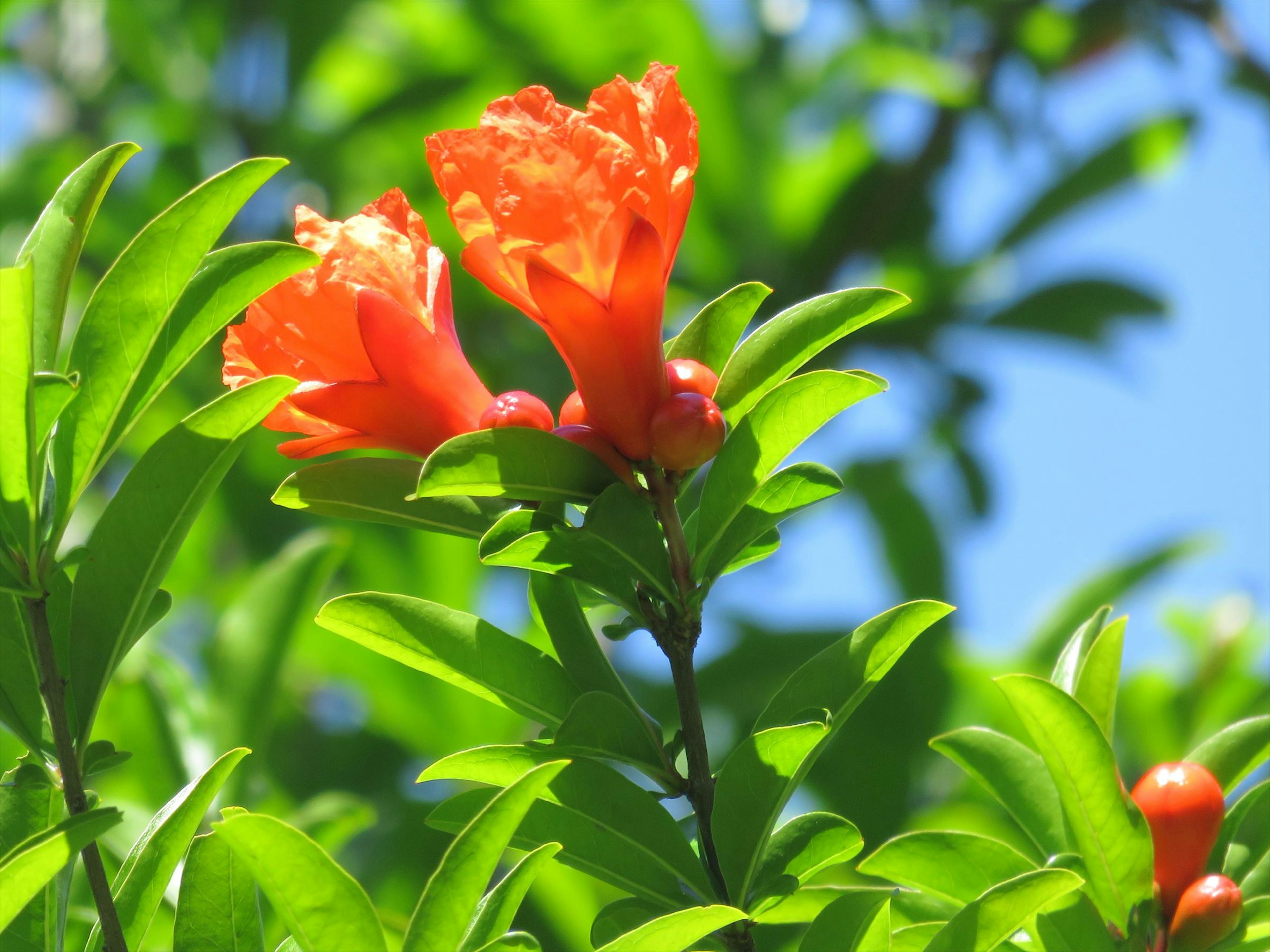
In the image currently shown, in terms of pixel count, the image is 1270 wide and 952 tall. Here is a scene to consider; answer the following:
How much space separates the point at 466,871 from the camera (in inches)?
31.8

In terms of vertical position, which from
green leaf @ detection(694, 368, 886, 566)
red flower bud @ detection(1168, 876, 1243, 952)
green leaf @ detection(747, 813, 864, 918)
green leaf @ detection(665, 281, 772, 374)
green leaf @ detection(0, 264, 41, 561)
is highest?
green leaf @ detection(0, 264, 41, 561)

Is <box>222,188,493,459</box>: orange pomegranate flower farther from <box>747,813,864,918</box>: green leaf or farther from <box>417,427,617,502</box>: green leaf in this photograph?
<box>747,813,864,918</box>: green leaf

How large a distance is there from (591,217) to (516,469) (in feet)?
0.61

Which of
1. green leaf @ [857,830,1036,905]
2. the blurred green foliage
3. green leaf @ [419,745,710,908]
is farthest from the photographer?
the blurred green foliage

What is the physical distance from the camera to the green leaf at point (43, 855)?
73cm

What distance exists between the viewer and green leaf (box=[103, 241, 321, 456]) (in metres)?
0.90

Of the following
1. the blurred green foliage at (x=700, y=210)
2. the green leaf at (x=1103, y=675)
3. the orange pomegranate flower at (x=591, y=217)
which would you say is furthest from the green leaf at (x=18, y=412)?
the blurred green foliage at (x=700, y=210)

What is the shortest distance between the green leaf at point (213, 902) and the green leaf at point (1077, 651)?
2.25ft

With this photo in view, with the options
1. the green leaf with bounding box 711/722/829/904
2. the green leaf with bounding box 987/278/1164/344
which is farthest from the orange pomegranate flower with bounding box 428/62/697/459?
the green leaf with bounding box 987/278/1164/344

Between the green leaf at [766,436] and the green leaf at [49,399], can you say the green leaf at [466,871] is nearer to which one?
the green leaf at [766,436]

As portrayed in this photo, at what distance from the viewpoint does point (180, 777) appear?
2.06 m

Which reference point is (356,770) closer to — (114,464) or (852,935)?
(114,464)

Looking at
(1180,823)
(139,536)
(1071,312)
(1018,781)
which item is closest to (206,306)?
(139,536)

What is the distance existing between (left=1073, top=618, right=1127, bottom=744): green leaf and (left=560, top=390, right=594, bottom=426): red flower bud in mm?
465
